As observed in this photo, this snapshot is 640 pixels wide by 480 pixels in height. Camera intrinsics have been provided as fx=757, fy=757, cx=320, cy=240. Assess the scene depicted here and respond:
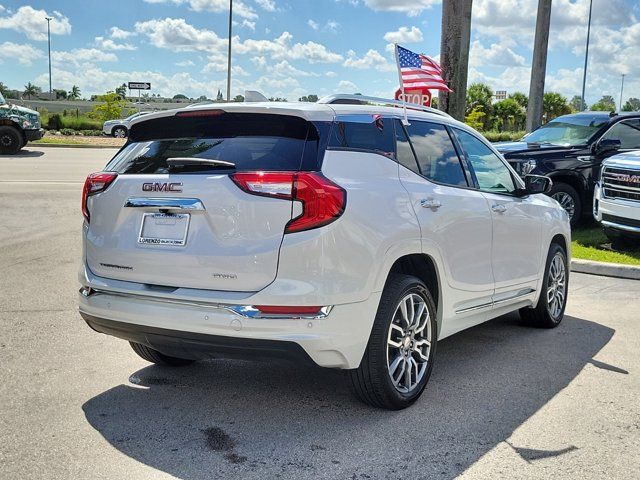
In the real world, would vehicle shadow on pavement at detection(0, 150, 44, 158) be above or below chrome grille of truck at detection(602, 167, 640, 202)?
below

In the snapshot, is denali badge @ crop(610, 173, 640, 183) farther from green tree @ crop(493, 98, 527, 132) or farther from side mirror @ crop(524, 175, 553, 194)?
green tree @ crop(493, 98, 527, 132)

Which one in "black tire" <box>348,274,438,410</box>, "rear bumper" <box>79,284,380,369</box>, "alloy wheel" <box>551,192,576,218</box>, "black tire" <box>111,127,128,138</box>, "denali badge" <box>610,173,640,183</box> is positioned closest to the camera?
"rear bumper" <box>79,284,380,369</box>

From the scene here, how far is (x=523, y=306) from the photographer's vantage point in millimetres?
6539

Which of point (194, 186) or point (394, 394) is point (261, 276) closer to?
point (194, 186)

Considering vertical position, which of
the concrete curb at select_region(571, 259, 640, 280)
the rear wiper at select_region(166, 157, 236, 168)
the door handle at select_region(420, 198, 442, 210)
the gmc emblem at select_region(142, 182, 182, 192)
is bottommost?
the concrete curb at select_region(571, 259, 640, 280)

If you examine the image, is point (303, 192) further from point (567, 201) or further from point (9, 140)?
point (9, 140)

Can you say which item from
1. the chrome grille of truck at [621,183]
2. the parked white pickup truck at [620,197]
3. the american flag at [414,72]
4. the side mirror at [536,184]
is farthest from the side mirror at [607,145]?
the side mirror at [536,184]

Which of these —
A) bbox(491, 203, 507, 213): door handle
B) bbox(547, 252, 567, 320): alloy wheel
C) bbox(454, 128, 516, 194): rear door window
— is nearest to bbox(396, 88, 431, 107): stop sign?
bbox(547, 252, 567, 320): alloy wheel

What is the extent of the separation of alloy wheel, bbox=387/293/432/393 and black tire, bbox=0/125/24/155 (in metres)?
24.3

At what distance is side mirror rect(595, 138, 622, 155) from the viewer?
12.6 m

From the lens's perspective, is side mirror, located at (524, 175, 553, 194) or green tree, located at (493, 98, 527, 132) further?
green tree, located at (493, 98, 527, 132)

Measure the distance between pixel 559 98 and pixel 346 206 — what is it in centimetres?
7812

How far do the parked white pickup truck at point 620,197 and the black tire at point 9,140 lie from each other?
68.9 feet

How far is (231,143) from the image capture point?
4340 millimetres
